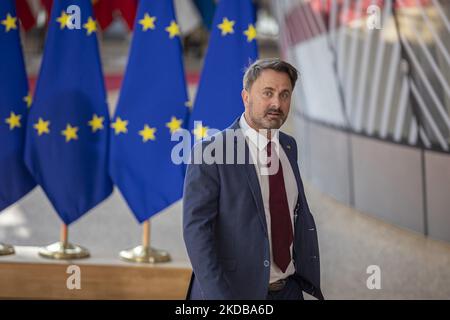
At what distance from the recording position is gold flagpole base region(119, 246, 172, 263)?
4918 millimetres

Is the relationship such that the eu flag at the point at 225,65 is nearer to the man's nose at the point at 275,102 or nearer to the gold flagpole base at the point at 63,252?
the gold flagpole base at the point at 63,252

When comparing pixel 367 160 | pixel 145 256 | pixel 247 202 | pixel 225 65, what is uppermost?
pixel 225 65

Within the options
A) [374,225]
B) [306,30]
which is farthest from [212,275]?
[306,30]

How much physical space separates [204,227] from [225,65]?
2164 millimetres

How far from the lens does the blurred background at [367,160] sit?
19.6 feet

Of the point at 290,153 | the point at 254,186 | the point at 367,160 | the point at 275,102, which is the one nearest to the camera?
the point at 275,102

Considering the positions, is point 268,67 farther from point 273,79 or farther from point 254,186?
point 254,186

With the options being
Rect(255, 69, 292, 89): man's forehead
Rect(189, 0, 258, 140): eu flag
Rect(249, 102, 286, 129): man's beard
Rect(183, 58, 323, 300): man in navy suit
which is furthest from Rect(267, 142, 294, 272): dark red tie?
Rect(189, 0, 258, 140): eu flag

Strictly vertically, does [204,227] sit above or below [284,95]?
below

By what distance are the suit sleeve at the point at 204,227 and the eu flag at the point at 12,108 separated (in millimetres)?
2446

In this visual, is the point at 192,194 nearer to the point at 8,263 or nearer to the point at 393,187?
the point at 8,263

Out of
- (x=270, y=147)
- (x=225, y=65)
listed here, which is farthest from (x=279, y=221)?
(x=225, y=65)

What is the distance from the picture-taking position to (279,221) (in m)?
2.73

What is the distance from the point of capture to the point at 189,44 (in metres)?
27.5
